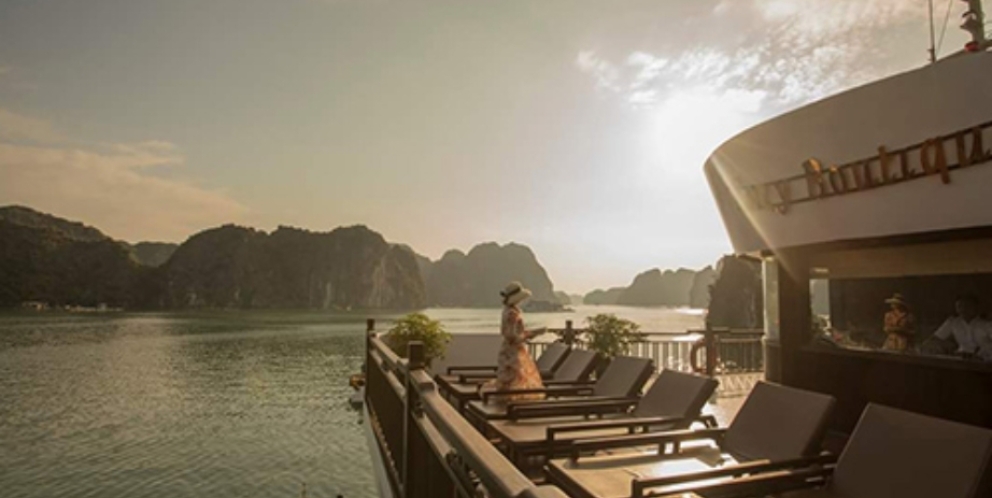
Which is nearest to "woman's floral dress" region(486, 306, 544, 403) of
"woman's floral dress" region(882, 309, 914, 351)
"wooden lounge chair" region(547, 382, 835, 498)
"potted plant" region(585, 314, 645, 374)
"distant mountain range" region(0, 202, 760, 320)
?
"wooden lounge chair" region(547, 382, 835, 498)

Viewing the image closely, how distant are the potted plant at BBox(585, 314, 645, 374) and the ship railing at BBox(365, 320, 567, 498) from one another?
5.33 m

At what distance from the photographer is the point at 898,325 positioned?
6172 millimetres

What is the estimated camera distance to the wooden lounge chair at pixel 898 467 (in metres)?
2.54

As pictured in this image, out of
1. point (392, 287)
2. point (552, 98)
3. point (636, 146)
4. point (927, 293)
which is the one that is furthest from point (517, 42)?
point (392, 287)

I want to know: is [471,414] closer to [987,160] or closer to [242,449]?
[987,160]

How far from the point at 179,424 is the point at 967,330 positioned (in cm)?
2541

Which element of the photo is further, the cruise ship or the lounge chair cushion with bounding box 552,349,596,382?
the lounge chair cushion with bounding box 552,349,596,382

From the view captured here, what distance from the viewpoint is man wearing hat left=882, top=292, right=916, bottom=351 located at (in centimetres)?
597

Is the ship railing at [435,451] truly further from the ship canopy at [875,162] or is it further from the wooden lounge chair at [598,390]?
the ship canopy at [875,162]

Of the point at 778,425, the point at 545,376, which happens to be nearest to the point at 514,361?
the point at 545,376

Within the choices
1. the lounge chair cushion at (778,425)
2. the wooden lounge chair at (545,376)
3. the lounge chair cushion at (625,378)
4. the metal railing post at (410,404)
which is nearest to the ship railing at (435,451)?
the metal railing post at (410,404)

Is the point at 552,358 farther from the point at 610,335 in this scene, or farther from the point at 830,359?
the point at 830,359

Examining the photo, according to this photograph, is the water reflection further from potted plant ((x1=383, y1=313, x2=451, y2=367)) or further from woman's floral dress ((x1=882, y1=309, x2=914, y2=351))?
woman's floral dress ((x1=882, y1=309, x2=914, y2=351))

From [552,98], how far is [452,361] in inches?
230
